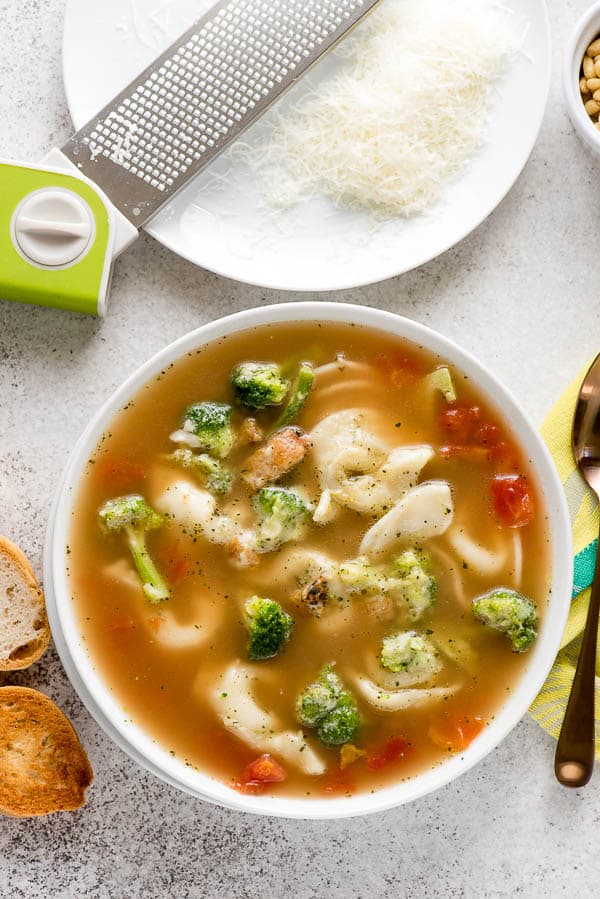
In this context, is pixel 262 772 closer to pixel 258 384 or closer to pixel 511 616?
pixel 511 616

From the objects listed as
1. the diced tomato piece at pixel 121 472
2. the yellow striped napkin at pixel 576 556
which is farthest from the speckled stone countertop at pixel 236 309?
the diced tomato piece at pixel 121 472

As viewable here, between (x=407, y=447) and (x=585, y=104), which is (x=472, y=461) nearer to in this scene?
(x=407, y=447)

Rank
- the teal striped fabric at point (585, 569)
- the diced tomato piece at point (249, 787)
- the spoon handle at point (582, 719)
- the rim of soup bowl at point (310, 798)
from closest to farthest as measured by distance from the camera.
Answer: the rim of soup bowl at point (310, 798) → the diced tomato piece at point (249, 787) → the spoon handle at point (582, 719) → the teal striped fabric at point (585, 569)

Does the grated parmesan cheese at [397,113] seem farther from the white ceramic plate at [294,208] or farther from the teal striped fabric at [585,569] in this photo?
the teal striped fabric at [585,569]

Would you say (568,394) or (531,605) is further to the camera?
(568,394)

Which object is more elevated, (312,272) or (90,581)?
(312,272)

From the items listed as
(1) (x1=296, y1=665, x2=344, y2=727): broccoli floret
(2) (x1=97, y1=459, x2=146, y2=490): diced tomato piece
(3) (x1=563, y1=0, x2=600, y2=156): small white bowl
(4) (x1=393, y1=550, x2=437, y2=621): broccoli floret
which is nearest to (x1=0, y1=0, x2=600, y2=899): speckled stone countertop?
(3) (x1=563, y1=0, x2=600, y2=156): small white bowl

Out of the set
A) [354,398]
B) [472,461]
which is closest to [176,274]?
[354,398]
